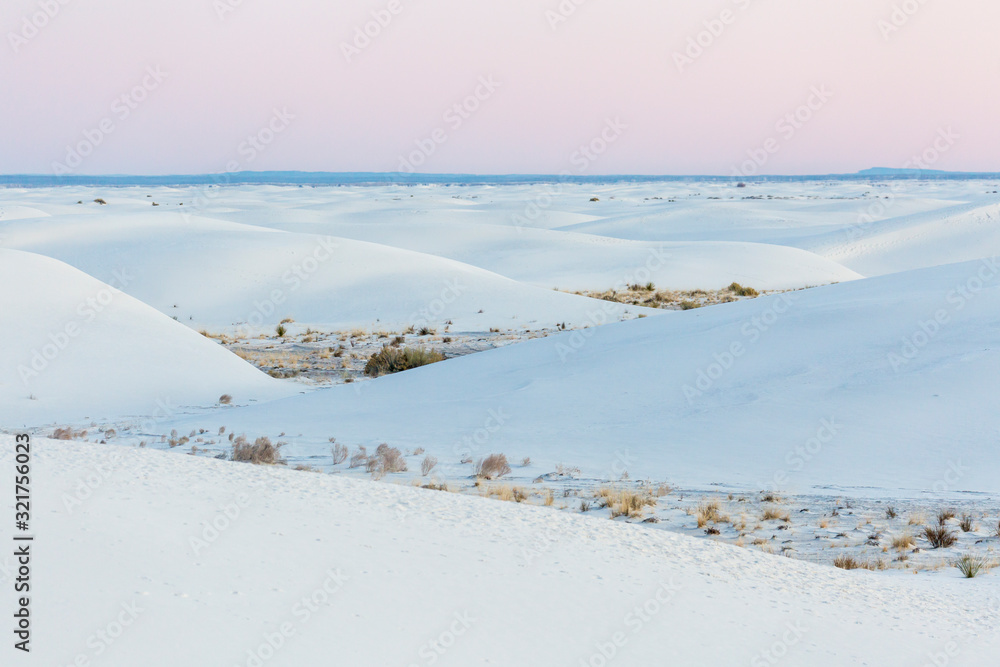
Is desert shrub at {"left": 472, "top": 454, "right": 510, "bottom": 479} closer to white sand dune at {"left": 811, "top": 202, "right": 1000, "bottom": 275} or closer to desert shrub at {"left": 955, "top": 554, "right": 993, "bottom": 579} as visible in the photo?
desert shrub at {"left": 955, "top": 554, "right": 993, "bottom": 579}

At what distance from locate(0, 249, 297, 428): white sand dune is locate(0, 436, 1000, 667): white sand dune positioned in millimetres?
7371

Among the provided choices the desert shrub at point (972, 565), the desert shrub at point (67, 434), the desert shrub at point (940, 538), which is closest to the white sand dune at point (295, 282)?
the desert shrub at point (67, 434)

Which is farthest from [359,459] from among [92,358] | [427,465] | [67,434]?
[92,358]

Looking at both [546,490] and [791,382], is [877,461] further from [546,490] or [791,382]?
[546,490]

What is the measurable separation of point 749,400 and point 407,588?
757cm

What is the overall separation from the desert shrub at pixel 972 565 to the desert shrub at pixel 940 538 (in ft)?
1.14

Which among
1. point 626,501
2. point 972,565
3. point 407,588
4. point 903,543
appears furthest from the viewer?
point 626,501

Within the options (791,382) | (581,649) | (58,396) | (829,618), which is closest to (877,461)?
(791,382)

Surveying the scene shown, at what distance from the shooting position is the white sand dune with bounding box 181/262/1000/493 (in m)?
9.52

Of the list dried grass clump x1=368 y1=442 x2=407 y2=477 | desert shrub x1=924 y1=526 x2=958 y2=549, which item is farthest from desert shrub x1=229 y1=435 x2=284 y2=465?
desert shrub x1=924 y1=526 x2=958 y2=549

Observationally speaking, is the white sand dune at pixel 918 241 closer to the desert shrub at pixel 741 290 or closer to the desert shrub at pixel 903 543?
the desert shrub at pixel 741 290

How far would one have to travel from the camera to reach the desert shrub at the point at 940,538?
277 inches

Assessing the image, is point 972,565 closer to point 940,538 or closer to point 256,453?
point 940,538

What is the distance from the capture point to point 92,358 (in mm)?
14844
